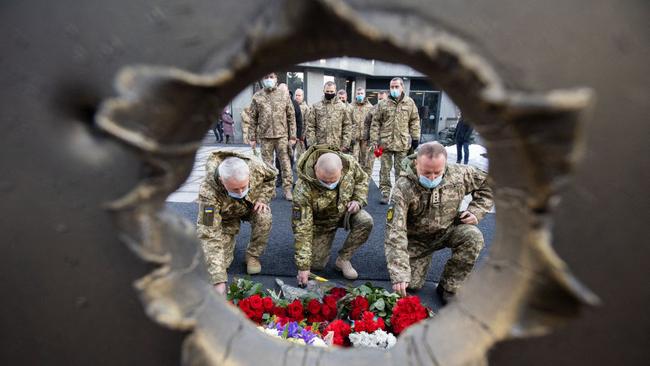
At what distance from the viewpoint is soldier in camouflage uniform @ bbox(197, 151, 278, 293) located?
2.55 metres

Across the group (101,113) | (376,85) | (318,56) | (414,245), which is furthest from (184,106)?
(376,85)

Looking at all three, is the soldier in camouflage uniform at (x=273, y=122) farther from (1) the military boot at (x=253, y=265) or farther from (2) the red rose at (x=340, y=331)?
(2) the red rose at (x=340, y=331)

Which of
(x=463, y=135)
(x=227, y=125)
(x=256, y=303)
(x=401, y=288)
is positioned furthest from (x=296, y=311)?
(x=227, y=125)

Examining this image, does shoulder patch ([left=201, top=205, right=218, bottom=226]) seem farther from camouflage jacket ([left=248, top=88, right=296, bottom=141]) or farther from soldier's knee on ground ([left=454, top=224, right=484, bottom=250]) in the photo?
Answer: camouflage jacket ([left=248, top=88, right=296, bottom=141])

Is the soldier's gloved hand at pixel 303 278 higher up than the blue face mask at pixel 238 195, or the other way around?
the blue face mask at pixel 238 195

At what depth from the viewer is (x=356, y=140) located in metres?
6.68

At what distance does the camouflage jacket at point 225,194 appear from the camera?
262cm

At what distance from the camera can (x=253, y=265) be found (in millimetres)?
2934

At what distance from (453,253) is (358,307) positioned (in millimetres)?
976

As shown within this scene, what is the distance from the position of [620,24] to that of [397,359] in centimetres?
83

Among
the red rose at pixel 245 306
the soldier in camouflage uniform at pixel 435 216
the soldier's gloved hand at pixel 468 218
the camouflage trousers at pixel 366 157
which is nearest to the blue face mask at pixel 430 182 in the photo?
the soldier in camouflage uniform at pixel 435 216

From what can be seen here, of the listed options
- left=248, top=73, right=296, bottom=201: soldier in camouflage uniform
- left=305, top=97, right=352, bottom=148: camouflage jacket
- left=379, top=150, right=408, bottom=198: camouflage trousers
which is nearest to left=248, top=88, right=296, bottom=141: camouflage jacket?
left=248, top=73, right=296, bottom=201: soldier in camouflage uniform

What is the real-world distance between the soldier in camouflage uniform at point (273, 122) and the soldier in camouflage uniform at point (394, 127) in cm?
138

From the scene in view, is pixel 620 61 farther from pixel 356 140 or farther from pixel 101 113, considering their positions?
pixel 356 140
